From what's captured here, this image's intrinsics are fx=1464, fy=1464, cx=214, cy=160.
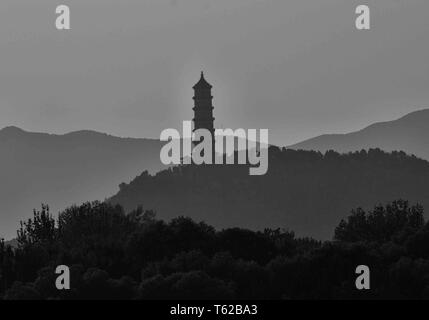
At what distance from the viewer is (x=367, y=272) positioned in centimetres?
10581

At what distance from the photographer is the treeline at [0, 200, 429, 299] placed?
102m

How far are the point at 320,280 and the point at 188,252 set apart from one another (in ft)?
57.7

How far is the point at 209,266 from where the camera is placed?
110m

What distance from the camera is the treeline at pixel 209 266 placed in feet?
333

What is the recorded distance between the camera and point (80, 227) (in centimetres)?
15625

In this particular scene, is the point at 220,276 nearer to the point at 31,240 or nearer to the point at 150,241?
the point at 150,241

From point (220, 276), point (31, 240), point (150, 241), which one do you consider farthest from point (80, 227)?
point (220, 276)
